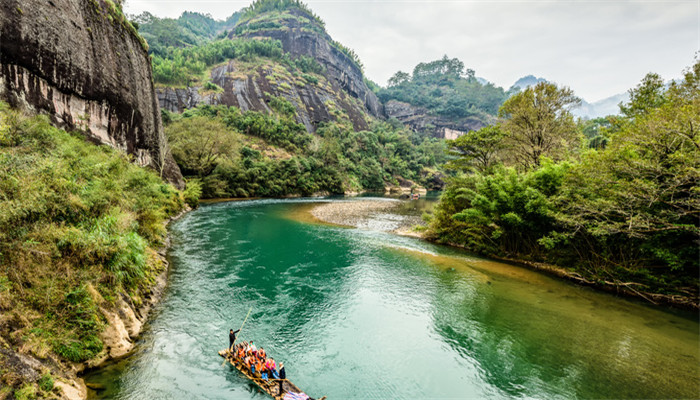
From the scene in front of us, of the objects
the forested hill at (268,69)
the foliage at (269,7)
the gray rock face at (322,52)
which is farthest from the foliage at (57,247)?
the foliage at (269,7)

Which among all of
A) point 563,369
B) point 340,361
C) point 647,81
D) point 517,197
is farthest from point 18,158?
point 647,81

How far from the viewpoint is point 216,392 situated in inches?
283

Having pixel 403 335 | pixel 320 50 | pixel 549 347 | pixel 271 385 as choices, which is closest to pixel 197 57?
pixel 320 50

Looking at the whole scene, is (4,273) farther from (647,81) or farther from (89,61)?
(647,81)

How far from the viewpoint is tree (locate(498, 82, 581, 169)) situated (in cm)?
2114

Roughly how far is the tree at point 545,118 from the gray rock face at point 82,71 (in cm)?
3318

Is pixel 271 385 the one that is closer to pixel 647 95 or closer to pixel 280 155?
pixel 647 95

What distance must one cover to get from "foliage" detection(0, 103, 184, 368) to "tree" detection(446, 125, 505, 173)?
2318 centimetres

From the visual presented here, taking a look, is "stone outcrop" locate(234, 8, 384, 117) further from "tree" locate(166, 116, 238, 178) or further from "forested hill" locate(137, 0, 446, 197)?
"tree" locate(166, 116, 238, 178)

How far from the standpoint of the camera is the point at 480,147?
1018 inches

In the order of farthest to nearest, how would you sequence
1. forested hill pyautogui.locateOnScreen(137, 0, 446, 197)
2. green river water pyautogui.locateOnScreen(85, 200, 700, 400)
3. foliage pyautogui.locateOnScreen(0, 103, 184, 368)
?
forested hill pyautogui.locateOnScreen(137, 0, 446, 197) → green river water pyautogui.locateOnScreen(85, 200, 700, 400) → foliage pyautogui.locateOnScreen(0, 103, 184, 368)

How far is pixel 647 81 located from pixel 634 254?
18504 millimetres

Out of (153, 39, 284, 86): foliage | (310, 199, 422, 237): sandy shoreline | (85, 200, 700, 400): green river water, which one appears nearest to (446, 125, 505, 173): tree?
(310, 199, 422, 237): sandy shoreline

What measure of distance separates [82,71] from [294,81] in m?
82.1
